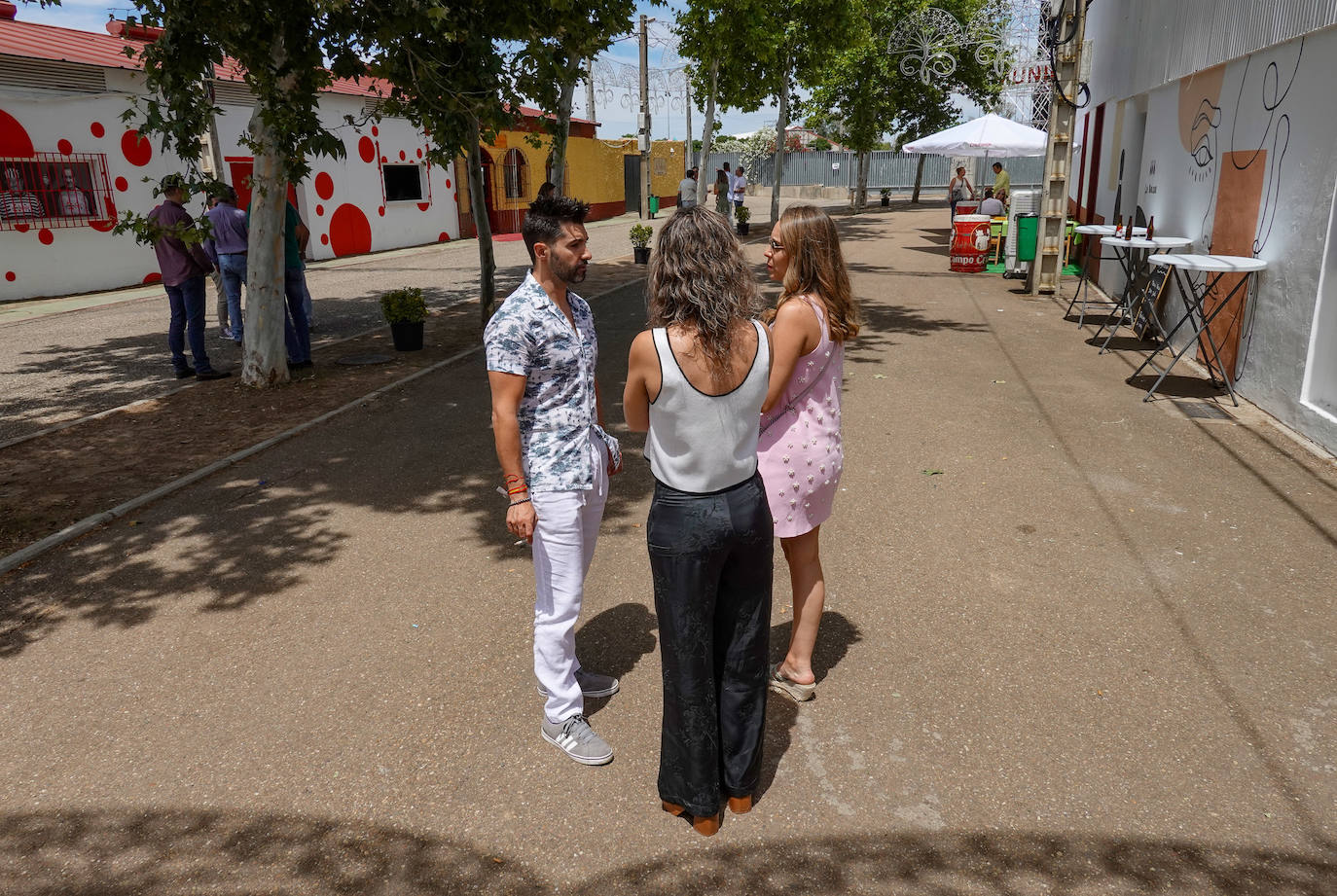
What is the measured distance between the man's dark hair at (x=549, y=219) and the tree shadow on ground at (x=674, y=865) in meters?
1.97

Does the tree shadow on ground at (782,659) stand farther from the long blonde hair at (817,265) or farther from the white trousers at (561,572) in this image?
the long blonde hair at (817,265)

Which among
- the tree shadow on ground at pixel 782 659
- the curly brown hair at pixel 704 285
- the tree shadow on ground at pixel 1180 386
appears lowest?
the tree shadow on ground at pixel 782 659

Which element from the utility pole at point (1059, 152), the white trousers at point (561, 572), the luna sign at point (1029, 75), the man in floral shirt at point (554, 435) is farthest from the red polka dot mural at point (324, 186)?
the white trousers at point (561, 572)

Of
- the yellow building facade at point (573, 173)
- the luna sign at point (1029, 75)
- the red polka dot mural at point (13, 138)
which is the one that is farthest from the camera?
the yellow building facade at point (573, 173)

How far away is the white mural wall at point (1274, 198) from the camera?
21.4 ft

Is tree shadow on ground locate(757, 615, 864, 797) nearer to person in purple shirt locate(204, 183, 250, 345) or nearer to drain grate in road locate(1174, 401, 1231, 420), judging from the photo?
drain grate in road locate(1174, 401, 1231, 420)

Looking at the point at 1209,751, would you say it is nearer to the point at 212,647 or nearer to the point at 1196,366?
the point at 212,647

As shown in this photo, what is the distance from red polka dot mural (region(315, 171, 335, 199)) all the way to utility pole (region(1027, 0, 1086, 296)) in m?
15.8

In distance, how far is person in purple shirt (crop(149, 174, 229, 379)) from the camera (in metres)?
8.66

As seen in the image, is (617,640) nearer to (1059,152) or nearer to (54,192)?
(1059,152)

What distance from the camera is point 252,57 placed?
24.0ft

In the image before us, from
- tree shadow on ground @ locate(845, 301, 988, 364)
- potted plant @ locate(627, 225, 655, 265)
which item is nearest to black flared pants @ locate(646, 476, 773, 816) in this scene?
tree shadow on ground @ locate(845, 301, 988, 364)

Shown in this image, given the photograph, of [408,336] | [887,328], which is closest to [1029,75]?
[887,328]

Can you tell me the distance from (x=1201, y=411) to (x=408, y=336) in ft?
26.0
